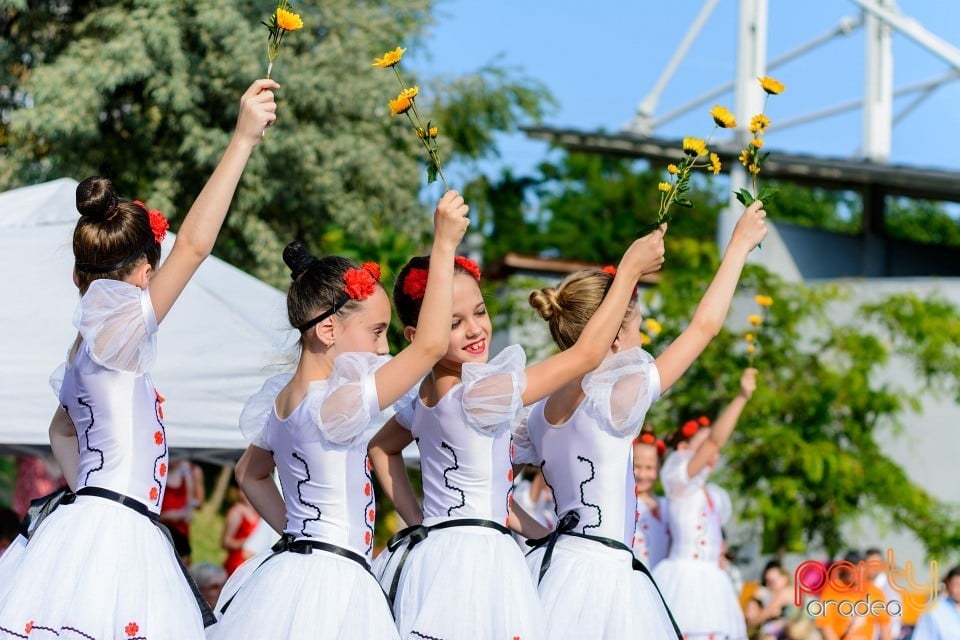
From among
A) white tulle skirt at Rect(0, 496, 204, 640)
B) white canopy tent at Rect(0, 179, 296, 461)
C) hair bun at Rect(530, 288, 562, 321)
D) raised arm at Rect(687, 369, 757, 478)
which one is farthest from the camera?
raised arm at Rect(687, 369, 757, 478)

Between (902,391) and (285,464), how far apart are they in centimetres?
999

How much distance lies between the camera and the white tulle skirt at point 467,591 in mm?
3814

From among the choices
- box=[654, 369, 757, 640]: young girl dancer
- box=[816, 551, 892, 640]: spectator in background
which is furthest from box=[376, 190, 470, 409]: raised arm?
box=[816, 551, 892, 640]: spectator in background

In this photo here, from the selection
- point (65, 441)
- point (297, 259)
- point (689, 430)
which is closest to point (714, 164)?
point (297, 259)

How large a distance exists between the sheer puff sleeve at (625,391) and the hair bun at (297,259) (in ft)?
3.17

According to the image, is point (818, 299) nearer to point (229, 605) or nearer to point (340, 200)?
point (340, 200)

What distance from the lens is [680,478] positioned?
8.34m

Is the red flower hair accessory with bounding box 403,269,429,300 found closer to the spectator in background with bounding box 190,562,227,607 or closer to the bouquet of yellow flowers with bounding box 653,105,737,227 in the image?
the bouquet of yellow flowers with bounding box 653,105,737,227

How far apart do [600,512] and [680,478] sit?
4.14 metres

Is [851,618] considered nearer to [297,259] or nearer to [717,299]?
[717,299]

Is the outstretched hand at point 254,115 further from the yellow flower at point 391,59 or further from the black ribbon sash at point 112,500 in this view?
the black ribbon sash at point 112,500

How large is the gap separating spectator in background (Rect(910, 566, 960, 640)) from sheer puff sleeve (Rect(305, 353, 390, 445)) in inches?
213

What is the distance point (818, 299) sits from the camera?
13.0 m

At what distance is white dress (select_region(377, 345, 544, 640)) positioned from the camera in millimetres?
3834
